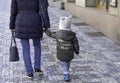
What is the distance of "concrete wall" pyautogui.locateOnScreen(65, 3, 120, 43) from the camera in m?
10.4

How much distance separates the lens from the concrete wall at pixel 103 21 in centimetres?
1045

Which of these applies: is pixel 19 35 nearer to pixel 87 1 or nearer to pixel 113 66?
pixel 113 66

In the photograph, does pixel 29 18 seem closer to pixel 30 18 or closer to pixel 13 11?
pixel 30 18

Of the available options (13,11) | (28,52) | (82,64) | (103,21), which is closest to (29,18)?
(13,11)

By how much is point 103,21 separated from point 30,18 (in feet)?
19.2

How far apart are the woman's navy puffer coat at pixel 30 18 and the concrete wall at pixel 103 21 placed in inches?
171

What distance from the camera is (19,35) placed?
20.8 feet

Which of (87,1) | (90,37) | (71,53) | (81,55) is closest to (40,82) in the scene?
(71,53)

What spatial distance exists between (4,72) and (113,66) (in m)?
2.28

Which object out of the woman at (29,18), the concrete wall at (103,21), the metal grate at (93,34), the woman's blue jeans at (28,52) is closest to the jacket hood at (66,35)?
the woman at (29,18)

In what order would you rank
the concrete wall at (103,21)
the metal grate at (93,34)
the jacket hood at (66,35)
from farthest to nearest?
1. the metal grate at (93,34)
2. the concrete wall at (103,21)
3. the jacket hood at (66,35)

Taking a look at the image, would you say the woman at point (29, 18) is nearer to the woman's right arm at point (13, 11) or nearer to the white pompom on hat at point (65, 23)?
the woman's right arm at point (13, 11)

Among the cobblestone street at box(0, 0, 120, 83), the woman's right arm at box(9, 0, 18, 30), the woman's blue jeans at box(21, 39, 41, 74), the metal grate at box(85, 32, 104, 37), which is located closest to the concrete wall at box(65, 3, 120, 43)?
the metal grate at box(85, 32, 104, 37)

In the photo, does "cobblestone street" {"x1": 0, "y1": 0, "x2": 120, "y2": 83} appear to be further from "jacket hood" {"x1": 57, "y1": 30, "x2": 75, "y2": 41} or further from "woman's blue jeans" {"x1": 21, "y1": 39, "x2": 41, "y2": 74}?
"jacket hood" {"x1": 57, "y1": 30, "x2": 75, "y2": 41}
